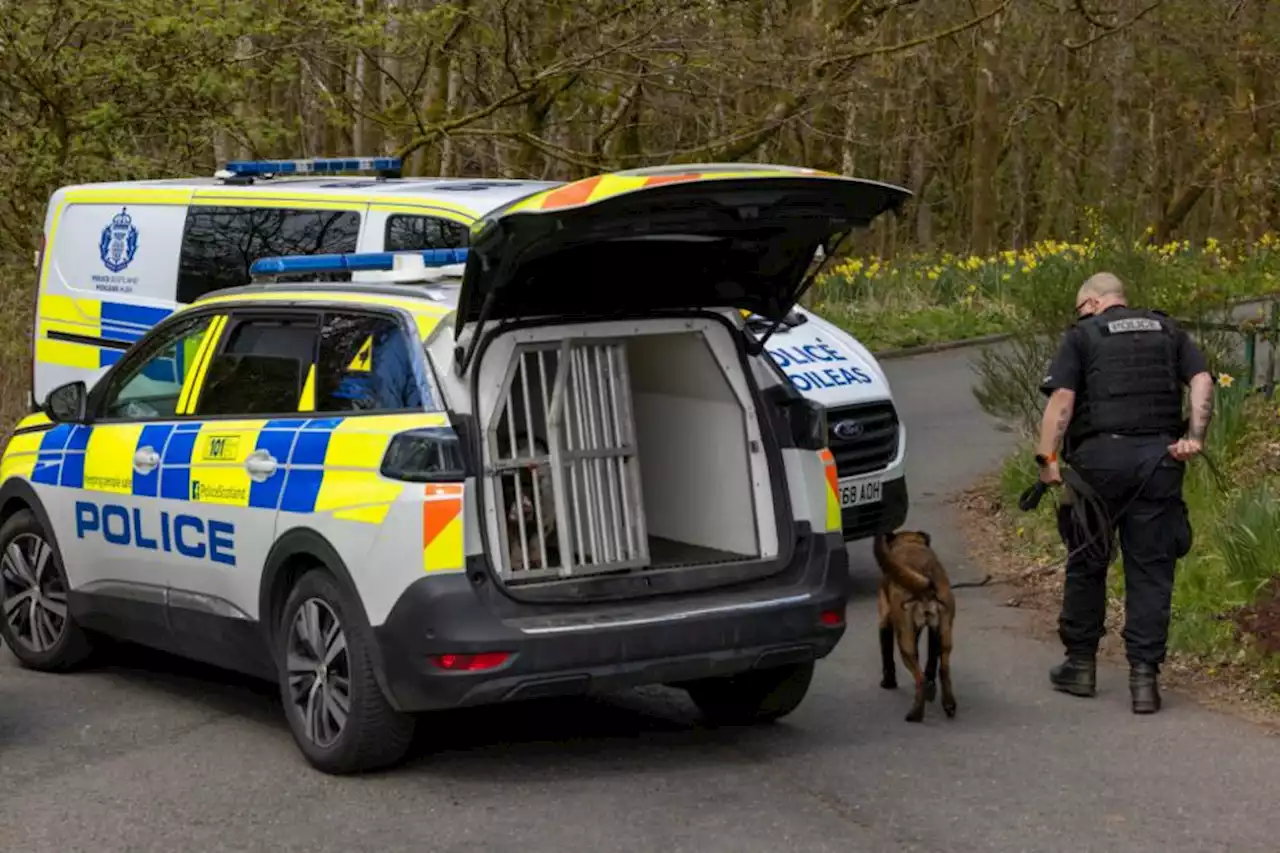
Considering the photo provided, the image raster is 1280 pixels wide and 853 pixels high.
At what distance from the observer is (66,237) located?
1442 cm

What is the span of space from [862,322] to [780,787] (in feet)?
57.3

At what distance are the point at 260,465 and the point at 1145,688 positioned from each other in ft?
11.7

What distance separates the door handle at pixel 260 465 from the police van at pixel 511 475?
2 centimetres

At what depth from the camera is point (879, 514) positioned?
10844mm

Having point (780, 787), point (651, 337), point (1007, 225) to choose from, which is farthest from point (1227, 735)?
point (1007, 225)

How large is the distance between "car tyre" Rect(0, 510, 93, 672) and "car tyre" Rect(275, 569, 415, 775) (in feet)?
6.48

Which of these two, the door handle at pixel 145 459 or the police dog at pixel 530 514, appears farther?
the door handle at pixel 145 459

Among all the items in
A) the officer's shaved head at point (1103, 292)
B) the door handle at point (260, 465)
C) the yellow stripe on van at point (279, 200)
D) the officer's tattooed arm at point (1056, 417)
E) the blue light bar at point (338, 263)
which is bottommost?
the officer's tattooed arm at point (1056, 417)

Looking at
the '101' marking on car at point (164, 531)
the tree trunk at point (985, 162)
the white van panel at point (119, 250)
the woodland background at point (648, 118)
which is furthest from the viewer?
the tree trunk at point (985, 162)

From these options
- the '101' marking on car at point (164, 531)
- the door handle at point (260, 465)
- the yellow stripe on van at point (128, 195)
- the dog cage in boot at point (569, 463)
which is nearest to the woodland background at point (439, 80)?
the yellow stripe on van at point (128, 195)

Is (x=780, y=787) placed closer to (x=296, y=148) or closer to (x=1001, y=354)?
(x=1001, y=354)

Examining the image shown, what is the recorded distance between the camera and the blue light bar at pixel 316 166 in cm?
1390

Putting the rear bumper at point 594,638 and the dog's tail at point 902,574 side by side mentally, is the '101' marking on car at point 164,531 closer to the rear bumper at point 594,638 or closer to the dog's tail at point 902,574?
the rear bumper at point 594,638

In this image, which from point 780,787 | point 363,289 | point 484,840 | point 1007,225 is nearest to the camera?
point 484,840
